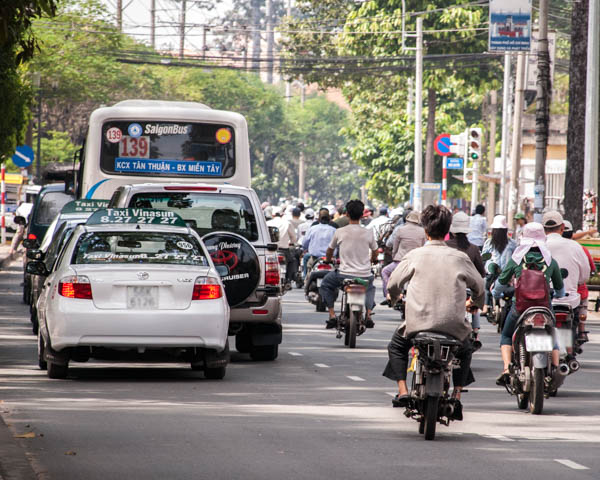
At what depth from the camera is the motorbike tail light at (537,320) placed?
11.3m

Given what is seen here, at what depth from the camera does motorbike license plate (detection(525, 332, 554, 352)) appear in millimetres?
11164

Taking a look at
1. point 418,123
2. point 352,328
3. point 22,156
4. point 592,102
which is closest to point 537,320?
point 352,328

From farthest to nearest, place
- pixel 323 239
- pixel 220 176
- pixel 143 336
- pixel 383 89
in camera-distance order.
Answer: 1. pixel 383 89
2. pixel 323 239
3. pixel 220 176
4. pixel 143 336

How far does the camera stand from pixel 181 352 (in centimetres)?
1294

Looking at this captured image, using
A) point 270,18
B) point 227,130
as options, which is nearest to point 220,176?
point 227,130

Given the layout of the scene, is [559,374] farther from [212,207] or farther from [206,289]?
[212,207]

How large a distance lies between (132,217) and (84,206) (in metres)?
5.53

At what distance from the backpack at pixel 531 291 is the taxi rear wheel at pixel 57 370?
426 centimetres

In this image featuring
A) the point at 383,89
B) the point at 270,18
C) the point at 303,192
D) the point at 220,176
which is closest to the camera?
Result: the point at 220,176

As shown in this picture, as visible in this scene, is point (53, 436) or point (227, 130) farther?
point (227, 130)

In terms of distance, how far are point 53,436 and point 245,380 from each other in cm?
396

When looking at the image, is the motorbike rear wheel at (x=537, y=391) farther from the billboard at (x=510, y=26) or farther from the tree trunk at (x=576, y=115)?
the billboard at (x=510, y=26)

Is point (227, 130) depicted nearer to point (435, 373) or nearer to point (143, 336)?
point (143, 336)

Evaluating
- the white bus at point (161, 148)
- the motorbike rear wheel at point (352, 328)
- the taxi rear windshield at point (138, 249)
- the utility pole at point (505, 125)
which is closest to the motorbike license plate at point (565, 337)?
the taxi rear windshield at point (138, 249)
